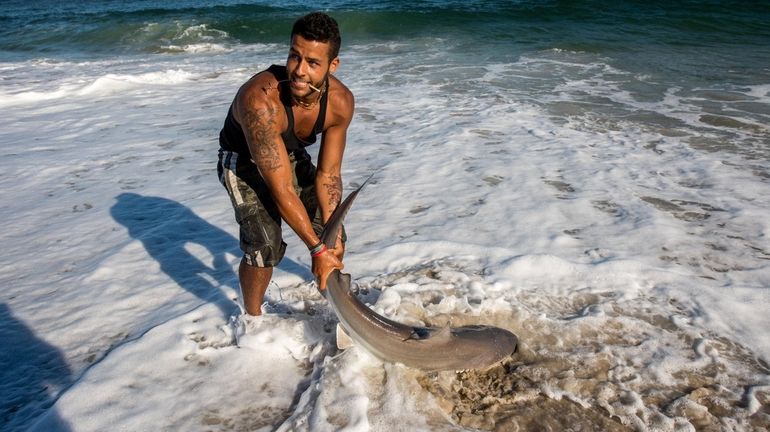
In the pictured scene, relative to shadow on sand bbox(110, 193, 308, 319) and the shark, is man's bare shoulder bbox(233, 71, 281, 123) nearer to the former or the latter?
the shark

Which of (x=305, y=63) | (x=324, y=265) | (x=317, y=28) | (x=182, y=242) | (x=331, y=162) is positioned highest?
(x=317, y=28)

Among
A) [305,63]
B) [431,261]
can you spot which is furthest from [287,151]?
[431,261]

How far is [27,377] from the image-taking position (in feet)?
10.0

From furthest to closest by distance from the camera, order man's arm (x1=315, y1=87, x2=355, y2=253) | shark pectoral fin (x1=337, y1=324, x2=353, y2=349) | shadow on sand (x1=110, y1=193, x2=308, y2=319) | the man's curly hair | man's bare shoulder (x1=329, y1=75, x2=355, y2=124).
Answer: shadow on sand (x1=110, y1=193, x2=308, y2=319), man's arm (x1=315, y1=87, x2=355, y2=253), man's bare shoulder (x1=329, y1=75, x2=355, y2=124), shark pectoral fin (x1=337, y1=324, x2=353, y2=349), the man's curly hair

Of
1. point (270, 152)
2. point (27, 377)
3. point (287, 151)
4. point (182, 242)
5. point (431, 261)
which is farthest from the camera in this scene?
point (182, 242)

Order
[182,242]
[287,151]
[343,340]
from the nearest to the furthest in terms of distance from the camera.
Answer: [343,340]
[287,151]
[182,242]

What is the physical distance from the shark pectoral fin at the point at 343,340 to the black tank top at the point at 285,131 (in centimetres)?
111

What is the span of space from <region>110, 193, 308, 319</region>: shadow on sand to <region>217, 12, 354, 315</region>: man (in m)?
0.77

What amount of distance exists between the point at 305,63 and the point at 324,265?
3.45 feet

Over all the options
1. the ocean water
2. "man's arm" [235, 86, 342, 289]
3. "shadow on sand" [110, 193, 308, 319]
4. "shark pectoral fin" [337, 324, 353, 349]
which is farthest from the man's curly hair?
"shadow on sand" [110, 193, 308, 319]

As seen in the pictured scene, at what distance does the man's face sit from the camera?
2750 mm

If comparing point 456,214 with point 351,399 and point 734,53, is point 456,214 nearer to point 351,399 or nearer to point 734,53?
point 351,399

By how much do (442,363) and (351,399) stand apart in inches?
20.0

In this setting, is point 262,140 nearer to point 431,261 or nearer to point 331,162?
point 331,162
